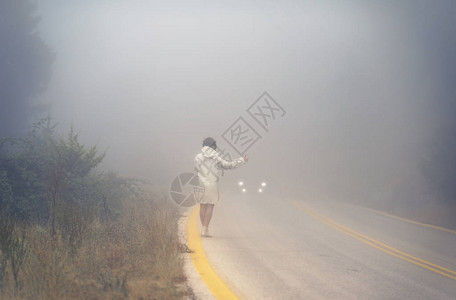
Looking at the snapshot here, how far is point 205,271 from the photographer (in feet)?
16.9

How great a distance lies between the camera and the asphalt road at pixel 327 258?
4855 millimetres

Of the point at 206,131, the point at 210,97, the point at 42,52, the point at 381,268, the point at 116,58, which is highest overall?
the point at 116,58

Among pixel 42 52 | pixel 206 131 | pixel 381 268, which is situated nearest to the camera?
pixel 381 268

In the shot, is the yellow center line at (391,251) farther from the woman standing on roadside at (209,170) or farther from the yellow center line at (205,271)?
the yellow center line at (205,271)

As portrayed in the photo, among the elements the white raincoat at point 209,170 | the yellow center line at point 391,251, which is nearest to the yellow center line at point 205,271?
the white raincoat at point 209,170

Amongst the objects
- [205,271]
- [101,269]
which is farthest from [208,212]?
[101,269]

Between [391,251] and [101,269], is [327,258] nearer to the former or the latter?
[391,251]

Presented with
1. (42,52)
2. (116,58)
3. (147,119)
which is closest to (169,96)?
(147,119)

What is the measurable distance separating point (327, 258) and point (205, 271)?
246 cm

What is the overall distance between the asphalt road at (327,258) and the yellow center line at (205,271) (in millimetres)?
100

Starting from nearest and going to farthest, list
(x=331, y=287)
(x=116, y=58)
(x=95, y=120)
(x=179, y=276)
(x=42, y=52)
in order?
(x=179, y=276)
(x=331, y=287)
(x=42, y=52)
(x=95, y=120)
(x=116, y=58)

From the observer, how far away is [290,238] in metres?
8.36

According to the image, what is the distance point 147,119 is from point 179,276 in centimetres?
7978

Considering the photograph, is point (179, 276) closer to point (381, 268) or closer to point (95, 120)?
point (381, 268)
